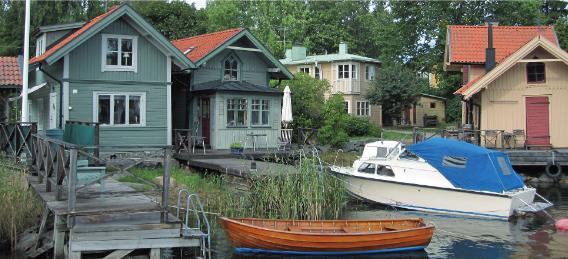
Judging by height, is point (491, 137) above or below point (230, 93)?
below

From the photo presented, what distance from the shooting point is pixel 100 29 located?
2175 cm

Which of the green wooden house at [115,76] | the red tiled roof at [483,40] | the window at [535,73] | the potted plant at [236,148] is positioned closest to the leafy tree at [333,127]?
the red tiled roof at [483,40]

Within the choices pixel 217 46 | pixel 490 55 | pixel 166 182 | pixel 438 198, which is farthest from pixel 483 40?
pixel 166 182

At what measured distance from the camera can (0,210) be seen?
1251cm

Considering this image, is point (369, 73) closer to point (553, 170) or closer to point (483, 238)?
point (553, 170)

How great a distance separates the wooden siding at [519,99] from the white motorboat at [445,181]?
9666 mm

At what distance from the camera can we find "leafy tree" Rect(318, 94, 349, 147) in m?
31.3

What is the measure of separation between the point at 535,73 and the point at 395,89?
14002 mm

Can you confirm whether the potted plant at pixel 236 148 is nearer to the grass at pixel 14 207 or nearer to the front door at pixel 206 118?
the front door at pixel 206 118

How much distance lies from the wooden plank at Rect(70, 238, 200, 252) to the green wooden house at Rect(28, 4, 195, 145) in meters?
12.9

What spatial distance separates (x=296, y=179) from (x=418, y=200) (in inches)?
200

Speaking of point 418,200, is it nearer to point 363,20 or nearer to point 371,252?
point 371,252

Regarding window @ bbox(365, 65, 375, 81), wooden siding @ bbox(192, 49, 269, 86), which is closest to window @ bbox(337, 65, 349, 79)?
window @ bbox(365, 65, 375, 81)

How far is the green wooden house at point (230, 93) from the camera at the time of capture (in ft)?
83.5
